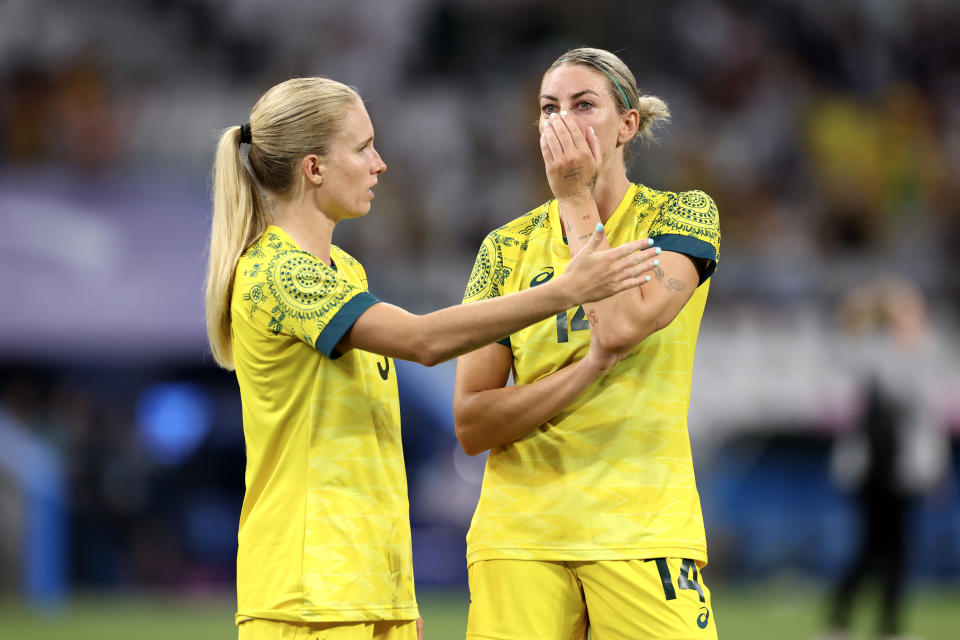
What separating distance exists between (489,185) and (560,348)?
10550 millimetres

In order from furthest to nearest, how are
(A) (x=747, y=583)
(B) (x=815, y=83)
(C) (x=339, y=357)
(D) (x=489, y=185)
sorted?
(B) (x=815, y=83)
(D) (x=489, y=185)
(A) (x=747, y=583)
(C) (x=339, y=357)

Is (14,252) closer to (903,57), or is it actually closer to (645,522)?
(645,522)

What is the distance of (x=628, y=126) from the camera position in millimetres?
3324

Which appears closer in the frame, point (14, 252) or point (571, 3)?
point (14, 252)

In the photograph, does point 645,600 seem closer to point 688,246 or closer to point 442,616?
point 688,246

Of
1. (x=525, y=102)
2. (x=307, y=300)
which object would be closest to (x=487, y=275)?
(x=307, y=300)

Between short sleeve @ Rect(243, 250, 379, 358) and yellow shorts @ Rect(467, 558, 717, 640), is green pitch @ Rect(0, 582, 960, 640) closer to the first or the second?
yellow shorts @ Rect(467, 558, 717, 640)

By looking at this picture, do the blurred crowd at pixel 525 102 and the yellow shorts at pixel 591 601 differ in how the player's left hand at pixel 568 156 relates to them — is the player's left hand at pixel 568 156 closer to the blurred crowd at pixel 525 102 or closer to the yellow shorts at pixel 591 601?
the yellow shorts at pixel 591 601

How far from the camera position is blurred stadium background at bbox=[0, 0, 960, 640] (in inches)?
432

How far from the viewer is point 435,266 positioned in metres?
12.5

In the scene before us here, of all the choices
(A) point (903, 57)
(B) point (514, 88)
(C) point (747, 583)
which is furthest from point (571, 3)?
(C) point (747, 583)

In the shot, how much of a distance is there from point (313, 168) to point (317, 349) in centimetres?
53

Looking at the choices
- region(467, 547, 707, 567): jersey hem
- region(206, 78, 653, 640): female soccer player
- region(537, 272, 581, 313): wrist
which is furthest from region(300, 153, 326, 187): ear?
region(467, 547, 707, 567): jersey hem

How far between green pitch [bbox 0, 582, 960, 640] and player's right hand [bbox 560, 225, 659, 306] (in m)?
5.67
